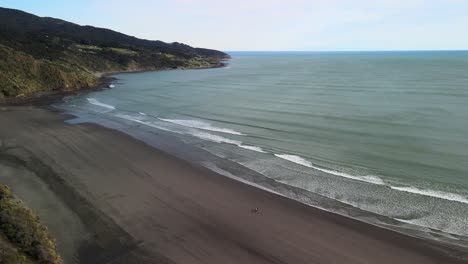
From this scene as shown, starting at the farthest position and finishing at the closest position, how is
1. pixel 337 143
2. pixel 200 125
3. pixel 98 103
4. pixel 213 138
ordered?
pixel 98 103 < pixel 200 125 < pixel 213 138 < pixel 337 143

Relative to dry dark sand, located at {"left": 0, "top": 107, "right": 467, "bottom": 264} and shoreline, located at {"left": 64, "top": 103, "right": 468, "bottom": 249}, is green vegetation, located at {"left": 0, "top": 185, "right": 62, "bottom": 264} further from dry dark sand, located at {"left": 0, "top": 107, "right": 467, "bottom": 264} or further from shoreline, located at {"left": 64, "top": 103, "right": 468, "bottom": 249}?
shoreline, located at {"left": 64, "top": 103, "right": 468, "bottom": 249}

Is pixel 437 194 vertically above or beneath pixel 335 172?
above

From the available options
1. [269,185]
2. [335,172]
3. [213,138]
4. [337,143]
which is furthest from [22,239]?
[337,143]

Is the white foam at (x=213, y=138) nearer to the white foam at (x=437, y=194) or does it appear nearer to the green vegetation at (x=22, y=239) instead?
the white foam at (x=437, y=194)

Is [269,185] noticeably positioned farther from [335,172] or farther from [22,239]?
[22,239]

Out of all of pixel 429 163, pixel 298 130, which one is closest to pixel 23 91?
pixel 298 130

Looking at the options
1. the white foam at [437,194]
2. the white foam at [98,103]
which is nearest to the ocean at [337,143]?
the white foam at [437,194]
